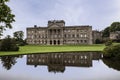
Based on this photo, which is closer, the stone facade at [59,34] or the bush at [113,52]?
the bush at [113,52]

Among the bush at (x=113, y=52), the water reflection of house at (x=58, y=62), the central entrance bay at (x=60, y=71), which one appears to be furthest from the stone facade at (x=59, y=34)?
the central entrance bay at (x=60, y=71)

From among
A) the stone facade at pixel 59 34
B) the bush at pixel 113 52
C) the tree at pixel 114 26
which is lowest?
the bush at pixel 113 52

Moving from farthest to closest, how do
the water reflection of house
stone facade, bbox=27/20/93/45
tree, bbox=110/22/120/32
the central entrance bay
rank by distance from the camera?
tree, bbox=110/22/120/32 < stone facade, bbox=27/20/93/45 < the water reflection of house < the central entrance bay

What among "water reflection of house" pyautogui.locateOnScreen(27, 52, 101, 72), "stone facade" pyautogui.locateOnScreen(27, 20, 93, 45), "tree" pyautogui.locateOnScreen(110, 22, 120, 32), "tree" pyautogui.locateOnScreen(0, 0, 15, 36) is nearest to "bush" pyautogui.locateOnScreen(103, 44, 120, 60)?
"water reflection of house" pyautogui.locateOnScreen(27, 52, 101, 72)

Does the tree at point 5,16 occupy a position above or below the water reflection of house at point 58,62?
above

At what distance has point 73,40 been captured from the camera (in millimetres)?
101688

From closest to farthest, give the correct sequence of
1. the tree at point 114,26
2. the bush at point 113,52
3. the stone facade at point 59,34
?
the bush at point 113,52 → the stone facade at point 59,34 → the tree at point 114,26

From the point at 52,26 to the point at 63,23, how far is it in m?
5.57

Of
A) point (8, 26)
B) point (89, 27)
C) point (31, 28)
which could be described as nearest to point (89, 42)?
point (89, 27)

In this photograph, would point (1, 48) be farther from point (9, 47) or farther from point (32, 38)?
point (32, 38)

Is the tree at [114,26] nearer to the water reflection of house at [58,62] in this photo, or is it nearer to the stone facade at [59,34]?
the stone facade at [59,34]

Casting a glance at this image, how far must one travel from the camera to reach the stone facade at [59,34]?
99844mm

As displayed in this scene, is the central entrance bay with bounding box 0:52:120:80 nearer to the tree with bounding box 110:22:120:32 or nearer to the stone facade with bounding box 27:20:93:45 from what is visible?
the stone facade with bounding box 27:20:93:45

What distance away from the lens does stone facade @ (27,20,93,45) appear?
3931 inches
